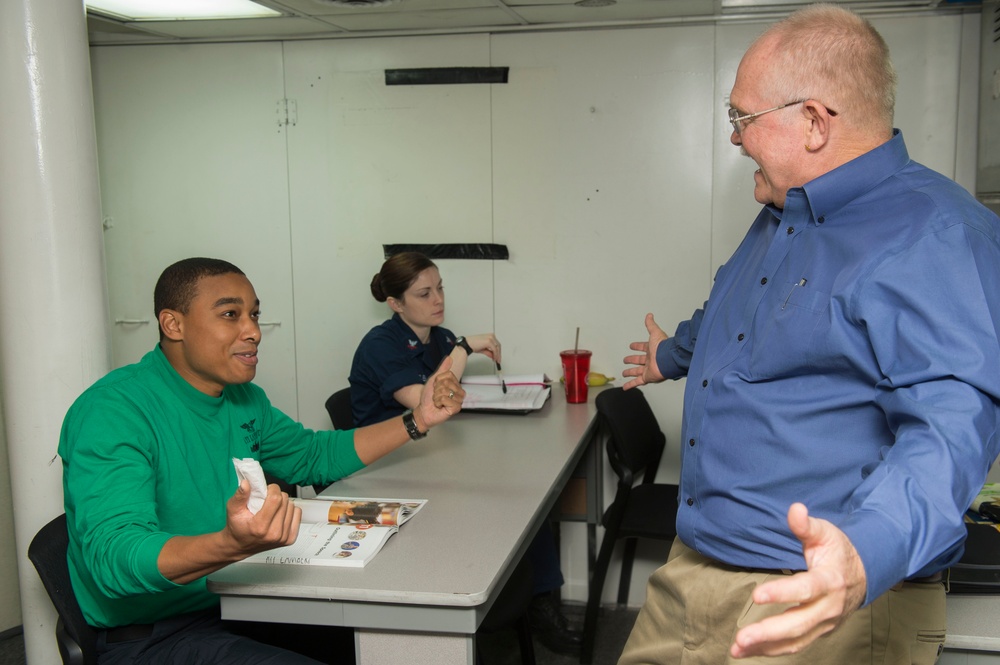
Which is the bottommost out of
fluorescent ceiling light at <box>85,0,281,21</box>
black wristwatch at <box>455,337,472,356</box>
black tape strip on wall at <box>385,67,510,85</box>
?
black wristwatch at <box>455,337,472,356</box>

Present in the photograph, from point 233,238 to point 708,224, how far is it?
1.99 m

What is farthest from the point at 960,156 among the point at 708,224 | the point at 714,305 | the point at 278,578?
the point at 278,578

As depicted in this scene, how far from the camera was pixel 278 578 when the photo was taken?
5.57 ft

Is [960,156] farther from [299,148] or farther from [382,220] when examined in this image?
[299,148]

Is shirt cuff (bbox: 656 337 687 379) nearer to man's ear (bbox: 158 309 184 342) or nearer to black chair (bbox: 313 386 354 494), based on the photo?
man's ear (bbox: 158 309 184 342)

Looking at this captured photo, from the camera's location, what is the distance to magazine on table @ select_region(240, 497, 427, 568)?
176 centimetres

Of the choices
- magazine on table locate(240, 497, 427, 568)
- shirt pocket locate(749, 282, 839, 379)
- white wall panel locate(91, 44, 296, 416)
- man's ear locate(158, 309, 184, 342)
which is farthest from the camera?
white wall panel locate(91, 44, 296, 416)

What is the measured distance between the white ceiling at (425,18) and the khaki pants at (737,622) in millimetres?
2127

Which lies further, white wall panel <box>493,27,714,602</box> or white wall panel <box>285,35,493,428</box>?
white wall panel <box>285,35,493,428</box>

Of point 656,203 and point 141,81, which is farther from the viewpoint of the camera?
point 141,81

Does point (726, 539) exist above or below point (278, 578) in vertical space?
above

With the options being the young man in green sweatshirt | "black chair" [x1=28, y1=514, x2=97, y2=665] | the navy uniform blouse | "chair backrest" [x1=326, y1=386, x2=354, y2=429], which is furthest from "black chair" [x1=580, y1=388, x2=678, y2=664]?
"black chair" [x1=28, y1=514, x2=97, y2=665]

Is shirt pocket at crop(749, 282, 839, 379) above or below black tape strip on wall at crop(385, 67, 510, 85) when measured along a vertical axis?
below

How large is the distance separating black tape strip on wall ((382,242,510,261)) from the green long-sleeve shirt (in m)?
1.57
